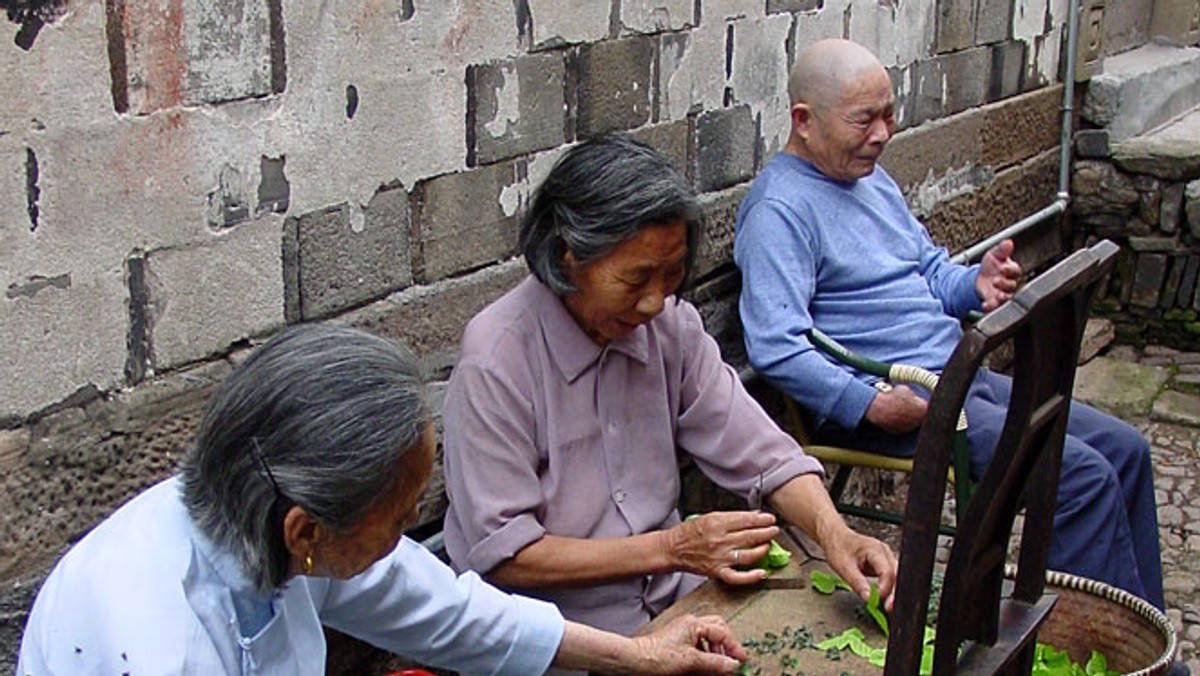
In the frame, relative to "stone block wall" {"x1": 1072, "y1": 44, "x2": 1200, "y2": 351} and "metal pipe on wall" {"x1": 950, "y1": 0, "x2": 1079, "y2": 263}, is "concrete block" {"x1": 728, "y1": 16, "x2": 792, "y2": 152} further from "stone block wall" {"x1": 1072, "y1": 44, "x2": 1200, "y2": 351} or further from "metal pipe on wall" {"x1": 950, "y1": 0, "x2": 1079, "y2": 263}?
"stone block wall" {"x1": 1072, "y1": 44, "x2": 1200, "y2": 351}

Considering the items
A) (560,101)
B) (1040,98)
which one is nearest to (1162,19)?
(1040,98)

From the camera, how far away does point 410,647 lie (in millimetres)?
2412

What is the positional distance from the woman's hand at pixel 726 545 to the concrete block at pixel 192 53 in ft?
3.67

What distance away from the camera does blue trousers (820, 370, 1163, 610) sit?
377 centimetres

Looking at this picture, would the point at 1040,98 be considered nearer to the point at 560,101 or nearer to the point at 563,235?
the point at 560,101

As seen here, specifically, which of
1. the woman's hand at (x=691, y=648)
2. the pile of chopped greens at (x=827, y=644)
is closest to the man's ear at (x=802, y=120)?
the pile of chopped greens at (x=827, y=644)

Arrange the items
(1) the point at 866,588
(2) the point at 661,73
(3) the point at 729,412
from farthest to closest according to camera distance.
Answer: (2) the point at 661,73, (3) the point at 729,412, (1) the point at 866,588

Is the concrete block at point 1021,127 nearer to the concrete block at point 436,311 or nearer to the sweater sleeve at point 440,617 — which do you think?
the concrete block at point 436,311

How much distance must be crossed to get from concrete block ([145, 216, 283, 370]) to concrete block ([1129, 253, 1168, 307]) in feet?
16.8

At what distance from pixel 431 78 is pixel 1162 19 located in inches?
235

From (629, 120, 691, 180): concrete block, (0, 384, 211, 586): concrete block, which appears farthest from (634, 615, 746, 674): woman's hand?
(629, 120, 691, 180): concrete block

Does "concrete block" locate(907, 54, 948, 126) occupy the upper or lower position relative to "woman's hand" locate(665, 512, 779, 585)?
upper

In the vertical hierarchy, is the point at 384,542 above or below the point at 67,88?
below

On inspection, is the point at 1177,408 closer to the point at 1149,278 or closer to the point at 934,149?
the point at 1149,278
